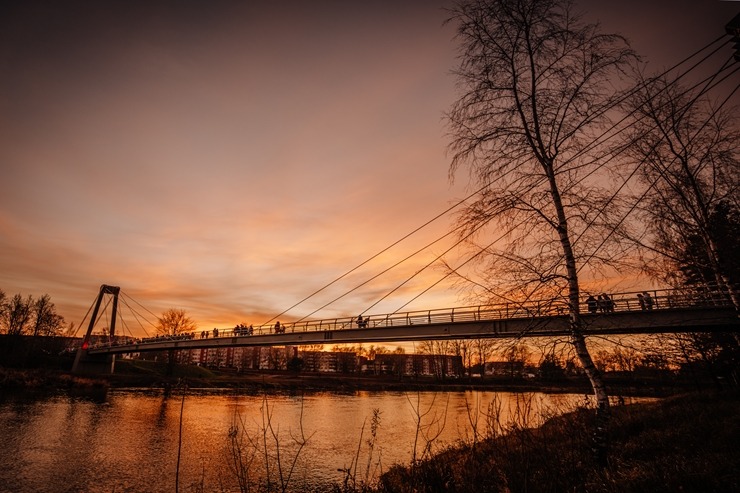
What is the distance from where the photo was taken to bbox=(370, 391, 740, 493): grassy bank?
18.8 feet

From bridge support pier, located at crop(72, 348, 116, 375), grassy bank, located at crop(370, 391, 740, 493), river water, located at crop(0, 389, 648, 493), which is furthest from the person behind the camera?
bridge support pier, located at crop(72, 348, 116, 375)

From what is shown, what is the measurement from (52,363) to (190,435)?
1857 inches

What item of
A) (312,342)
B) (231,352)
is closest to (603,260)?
(312,342)

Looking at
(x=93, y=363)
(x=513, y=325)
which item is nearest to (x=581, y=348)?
(x=513, y=325)

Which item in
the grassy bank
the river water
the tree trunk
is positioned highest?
the tree trunk

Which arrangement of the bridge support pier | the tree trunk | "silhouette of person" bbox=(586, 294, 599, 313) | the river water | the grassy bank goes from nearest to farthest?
the grassy bank → the tree trunk → "silhouette of person" bbox=(586, 294, 599, 313) → the river water → the bridge support pier

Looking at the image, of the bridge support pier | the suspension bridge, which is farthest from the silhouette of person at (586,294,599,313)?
the bridge support pier

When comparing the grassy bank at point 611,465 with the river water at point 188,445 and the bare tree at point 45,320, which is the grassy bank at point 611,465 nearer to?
the river water at point 188,445

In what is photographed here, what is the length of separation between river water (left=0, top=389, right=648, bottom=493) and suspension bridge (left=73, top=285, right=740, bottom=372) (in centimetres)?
209

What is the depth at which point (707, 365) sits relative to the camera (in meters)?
18.1

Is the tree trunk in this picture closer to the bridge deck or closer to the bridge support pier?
the bridge deck

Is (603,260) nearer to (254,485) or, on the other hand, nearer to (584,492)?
(584,492)

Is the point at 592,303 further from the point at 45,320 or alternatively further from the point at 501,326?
the point at 45,320

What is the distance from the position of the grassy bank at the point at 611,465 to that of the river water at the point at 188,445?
643 mm
